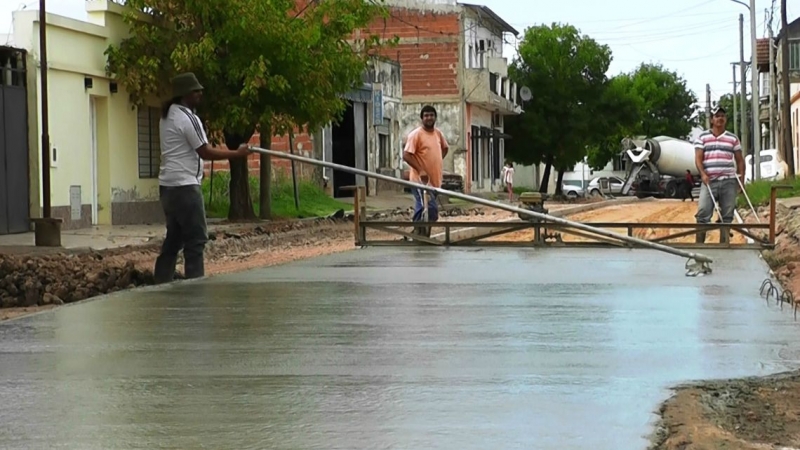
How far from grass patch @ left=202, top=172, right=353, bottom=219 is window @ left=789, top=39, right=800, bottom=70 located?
26384 mm

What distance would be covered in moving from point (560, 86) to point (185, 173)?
5445 cm

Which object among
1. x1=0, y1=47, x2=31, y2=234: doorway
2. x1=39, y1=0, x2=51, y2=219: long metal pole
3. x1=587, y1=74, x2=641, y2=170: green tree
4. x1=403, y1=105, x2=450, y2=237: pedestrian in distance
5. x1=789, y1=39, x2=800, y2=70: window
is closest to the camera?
x1=403, y1=105, x2=450, y2=237: pedestrian in distance

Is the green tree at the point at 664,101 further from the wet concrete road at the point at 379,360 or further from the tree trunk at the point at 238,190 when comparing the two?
the wet concrete road at the point at 379,360

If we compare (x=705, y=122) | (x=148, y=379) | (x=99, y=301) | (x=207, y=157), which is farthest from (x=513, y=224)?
(x=705, y=122)

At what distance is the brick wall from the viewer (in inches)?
2276

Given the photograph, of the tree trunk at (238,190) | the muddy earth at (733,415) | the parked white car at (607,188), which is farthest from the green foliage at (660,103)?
the muddy earth at (733,415)

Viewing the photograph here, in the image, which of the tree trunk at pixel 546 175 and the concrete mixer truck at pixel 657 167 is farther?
the tree trunk at pixel 546 175

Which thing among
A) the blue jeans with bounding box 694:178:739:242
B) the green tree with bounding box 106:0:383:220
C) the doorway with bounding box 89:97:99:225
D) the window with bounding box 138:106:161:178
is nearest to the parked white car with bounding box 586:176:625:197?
the window with bounding box 138:106:161:178

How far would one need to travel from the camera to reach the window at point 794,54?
184ft

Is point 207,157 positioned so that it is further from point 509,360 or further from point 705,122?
point 705,122

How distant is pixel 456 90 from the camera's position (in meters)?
57.9

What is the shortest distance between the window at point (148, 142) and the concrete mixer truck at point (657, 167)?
35376 millimetres

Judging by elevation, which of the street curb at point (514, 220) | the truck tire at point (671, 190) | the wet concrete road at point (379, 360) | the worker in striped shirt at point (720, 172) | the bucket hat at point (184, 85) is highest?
the bucket hat at point (184, 85)

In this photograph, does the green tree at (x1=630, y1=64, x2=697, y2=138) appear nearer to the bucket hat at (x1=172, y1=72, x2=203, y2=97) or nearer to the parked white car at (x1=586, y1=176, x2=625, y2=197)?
the parked white car at (x1=586, y1=176, x2=625, y2=197)
